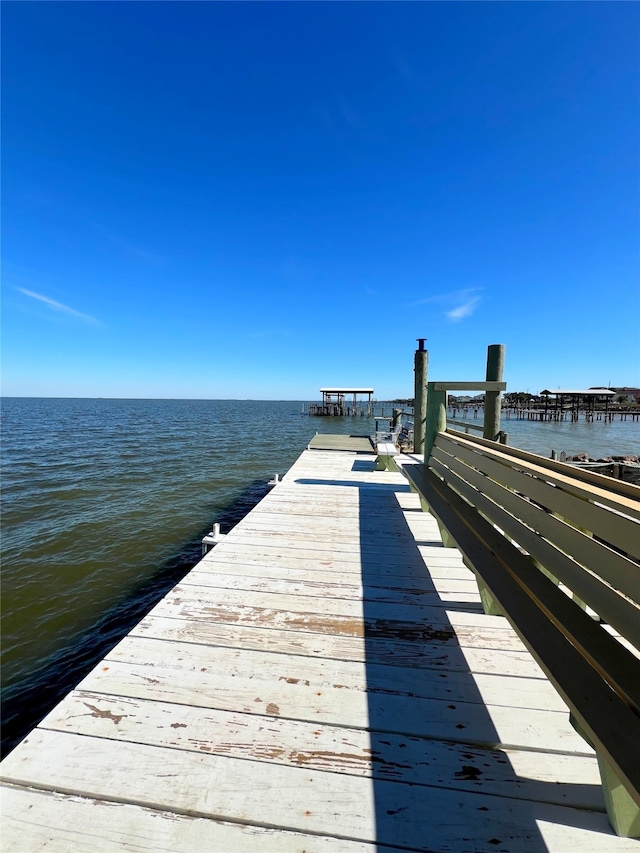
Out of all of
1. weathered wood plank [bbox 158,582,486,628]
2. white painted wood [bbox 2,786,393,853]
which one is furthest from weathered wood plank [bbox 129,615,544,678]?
white painted wood [bbox 2,786,393,853]

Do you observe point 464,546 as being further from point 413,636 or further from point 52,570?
point 52,570

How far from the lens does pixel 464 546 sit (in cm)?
234

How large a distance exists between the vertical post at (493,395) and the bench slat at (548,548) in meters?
1.55

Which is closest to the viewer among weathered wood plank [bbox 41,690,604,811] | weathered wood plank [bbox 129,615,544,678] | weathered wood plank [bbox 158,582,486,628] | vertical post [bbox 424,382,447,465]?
weathered wood plank [bbox 41,690,604,811]

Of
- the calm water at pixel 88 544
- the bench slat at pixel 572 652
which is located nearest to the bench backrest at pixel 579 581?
the bench slat at pixel 572 652

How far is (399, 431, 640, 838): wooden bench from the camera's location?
107 cm

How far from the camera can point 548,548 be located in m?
1.74

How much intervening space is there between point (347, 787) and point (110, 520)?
303 inches

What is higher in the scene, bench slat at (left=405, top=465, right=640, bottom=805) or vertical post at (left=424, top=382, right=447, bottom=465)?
vertical post at (left=424, top=382, right=447, bottom=465)

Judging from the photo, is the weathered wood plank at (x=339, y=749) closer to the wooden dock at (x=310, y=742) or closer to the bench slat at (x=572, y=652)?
the wooden dock at (x=310, y=742)

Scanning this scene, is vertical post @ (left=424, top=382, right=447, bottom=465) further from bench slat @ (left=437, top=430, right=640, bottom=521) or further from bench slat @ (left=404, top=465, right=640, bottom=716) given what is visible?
bench slat @ (left=404, top=465, right=640, bottom=716)

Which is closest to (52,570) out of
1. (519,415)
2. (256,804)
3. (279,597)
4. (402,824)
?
(279,597)

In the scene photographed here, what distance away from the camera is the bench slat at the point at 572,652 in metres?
1.00

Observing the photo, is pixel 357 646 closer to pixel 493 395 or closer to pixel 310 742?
pixel 310 742
